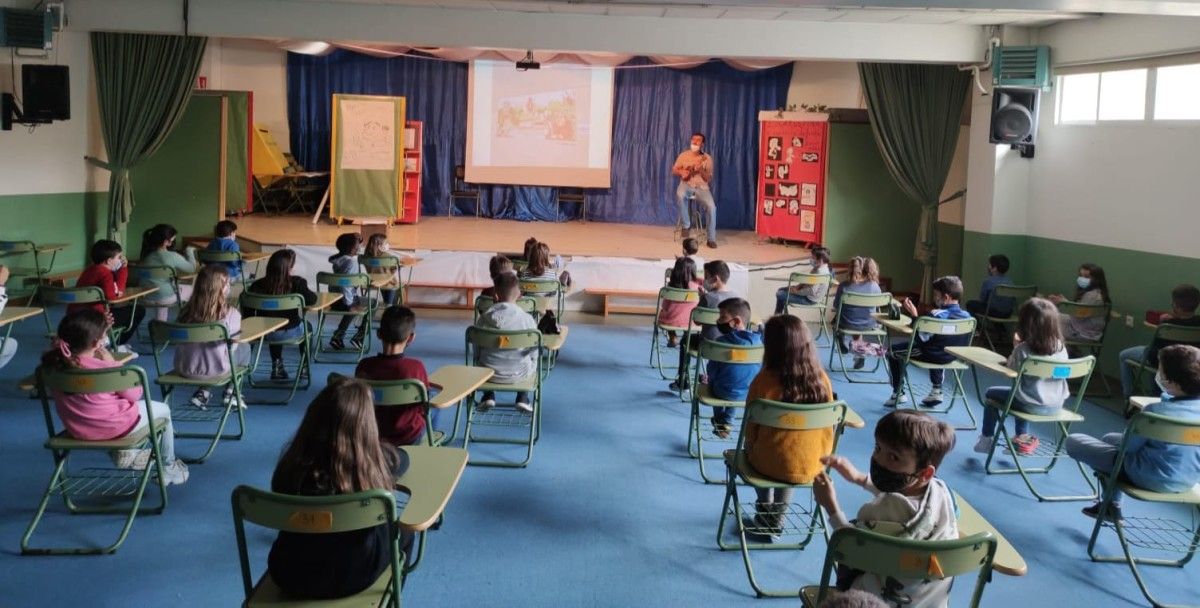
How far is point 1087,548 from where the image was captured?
160 inches

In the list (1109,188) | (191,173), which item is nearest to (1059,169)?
(1109,188)

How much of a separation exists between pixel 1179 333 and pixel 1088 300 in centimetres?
122

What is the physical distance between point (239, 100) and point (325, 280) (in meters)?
7.12

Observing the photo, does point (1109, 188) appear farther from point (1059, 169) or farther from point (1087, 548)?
point (1087, 548)

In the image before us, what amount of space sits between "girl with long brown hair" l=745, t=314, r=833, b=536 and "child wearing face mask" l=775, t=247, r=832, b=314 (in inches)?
169

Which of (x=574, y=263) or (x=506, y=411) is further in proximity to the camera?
(x=574, y=263)

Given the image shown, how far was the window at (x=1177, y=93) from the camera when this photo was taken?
6590mm

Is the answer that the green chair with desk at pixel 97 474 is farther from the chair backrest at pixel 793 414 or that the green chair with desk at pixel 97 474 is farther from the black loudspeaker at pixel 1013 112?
the black loudspeaker at pixel 1013 112

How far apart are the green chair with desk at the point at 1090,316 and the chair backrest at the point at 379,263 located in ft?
16.6

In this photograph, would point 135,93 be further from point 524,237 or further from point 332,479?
point 332,479

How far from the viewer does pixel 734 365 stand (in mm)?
4742

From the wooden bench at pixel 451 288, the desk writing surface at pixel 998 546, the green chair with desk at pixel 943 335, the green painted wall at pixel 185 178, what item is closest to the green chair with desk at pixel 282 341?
the wooden bench at pixel 451 288

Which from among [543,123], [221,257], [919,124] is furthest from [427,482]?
[543,123]

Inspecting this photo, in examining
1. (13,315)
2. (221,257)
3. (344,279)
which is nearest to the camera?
(13,315)
